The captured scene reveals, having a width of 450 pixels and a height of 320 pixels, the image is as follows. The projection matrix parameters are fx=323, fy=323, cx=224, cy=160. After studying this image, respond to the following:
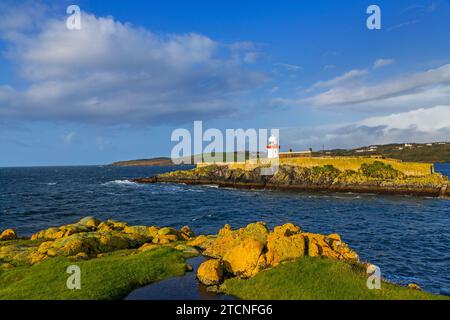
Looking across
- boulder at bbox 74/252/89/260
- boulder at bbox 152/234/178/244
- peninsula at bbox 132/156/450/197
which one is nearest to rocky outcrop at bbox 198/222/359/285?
boulder at bbox 74/252/89/260

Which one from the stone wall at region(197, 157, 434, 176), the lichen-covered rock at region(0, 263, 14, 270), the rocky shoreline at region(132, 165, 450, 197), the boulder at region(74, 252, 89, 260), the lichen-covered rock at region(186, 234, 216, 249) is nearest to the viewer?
the lichen-covered rock at region(0, 263, 14, 270)

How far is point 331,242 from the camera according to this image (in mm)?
23156

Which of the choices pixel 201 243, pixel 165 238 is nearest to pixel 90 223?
pixel 165 238

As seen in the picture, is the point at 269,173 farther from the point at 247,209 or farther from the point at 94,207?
the point at 94,207

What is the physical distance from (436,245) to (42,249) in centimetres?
3907

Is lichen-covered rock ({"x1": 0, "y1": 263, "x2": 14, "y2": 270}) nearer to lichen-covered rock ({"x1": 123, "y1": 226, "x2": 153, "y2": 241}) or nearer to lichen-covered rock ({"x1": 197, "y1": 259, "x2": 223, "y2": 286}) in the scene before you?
lichen-covered rock ({"x1": 123, "y1": 226, "x2": 153, "y2": 241})

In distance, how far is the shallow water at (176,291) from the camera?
16.8m

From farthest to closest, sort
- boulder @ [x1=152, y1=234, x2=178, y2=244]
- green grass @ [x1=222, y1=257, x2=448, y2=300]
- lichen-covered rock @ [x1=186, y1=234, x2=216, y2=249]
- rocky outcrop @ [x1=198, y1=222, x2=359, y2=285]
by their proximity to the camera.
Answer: boulder @ [x1=152, y1=234, x2=178, y2=244] → lichen-covered rock @ [x1=186, y1=234, x2=216, y2=249] → rocky outcrop @ [x1=198, y1=222, x2=359, y2=285] → green grass @ [x1=222, y1=257, x2=448, y2=300]

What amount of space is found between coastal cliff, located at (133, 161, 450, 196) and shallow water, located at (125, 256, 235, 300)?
75.6m

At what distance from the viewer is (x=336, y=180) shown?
91.2m

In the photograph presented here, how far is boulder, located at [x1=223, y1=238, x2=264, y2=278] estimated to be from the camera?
19328mm

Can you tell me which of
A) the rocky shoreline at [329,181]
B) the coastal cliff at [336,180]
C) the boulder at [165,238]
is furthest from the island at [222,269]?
the coastal cliff at [336,180]

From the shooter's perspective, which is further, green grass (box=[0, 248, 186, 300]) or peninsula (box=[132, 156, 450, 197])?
peninsula (box=[132, 156, 450, 197])

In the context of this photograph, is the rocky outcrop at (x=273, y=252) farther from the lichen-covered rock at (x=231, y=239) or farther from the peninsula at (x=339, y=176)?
the peninsula at (x=339, y=176)
